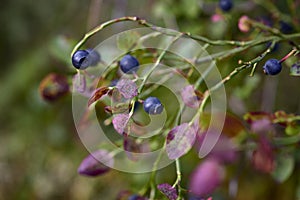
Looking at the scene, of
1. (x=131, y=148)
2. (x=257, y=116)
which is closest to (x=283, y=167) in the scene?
(x=257, y=116)

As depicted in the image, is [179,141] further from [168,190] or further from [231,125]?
[231,125]

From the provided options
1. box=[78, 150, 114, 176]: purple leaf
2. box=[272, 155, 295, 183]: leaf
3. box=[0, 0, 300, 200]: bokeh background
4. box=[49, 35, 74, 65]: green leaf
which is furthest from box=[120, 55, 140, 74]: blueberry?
box=[0, 0, 300, 200]: bokeh background

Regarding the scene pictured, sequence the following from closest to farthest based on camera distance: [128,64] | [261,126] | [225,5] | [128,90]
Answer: [128,90], [128,64], [261,126], [225,5]

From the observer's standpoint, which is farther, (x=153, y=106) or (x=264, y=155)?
(x=264, y=155)

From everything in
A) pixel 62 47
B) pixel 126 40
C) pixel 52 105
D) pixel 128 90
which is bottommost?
pixel 128 90

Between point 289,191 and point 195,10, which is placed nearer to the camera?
point 195,10

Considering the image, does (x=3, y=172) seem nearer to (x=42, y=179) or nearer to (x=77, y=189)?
(x=42, y=179)

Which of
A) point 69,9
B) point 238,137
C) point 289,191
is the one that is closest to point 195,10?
point 238,137
